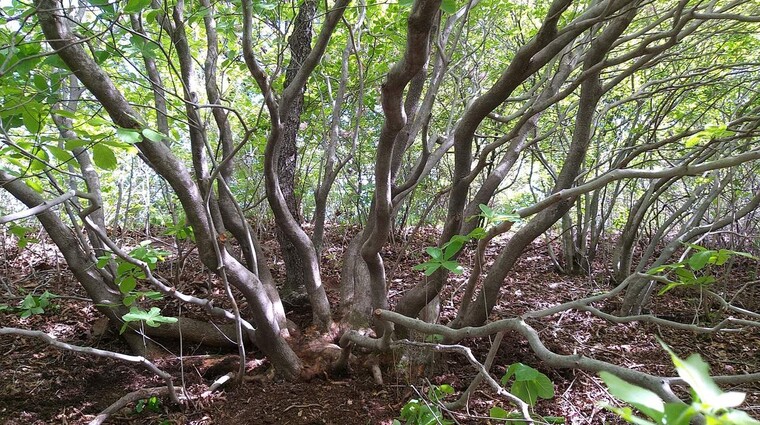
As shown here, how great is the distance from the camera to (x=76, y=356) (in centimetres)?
299

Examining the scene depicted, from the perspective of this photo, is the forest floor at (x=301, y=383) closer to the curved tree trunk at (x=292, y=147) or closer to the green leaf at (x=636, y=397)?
the curved tree trunk at (x=292, y=147)

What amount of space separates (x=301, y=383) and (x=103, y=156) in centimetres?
190

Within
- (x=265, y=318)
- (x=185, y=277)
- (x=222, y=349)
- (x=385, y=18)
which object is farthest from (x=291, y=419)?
(x=385, y=18)

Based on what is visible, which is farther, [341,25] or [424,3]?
[341,25]

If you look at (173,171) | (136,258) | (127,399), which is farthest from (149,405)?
(173,171)

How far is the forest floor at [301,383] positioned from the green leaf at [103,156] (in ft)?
4.43

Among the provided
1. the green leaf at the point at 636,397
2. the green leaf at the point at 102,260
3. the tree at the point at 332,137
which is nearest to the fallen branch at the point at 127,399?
the tree at the point at 332,137

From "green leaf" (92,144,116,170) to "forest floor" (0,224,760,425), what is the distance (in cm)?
135

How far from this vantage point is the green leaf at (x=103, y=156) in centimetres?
151

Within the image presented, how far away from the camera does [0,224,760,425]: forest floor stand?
2504 millimetres

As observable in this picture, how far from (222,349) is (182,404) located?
0.71m

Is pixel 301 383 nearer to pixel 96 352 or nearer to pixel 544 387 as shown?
pixel 96 352

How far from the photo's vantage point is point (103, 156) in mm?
1534

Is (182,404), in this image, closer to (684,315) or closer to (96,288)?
(96,288)
